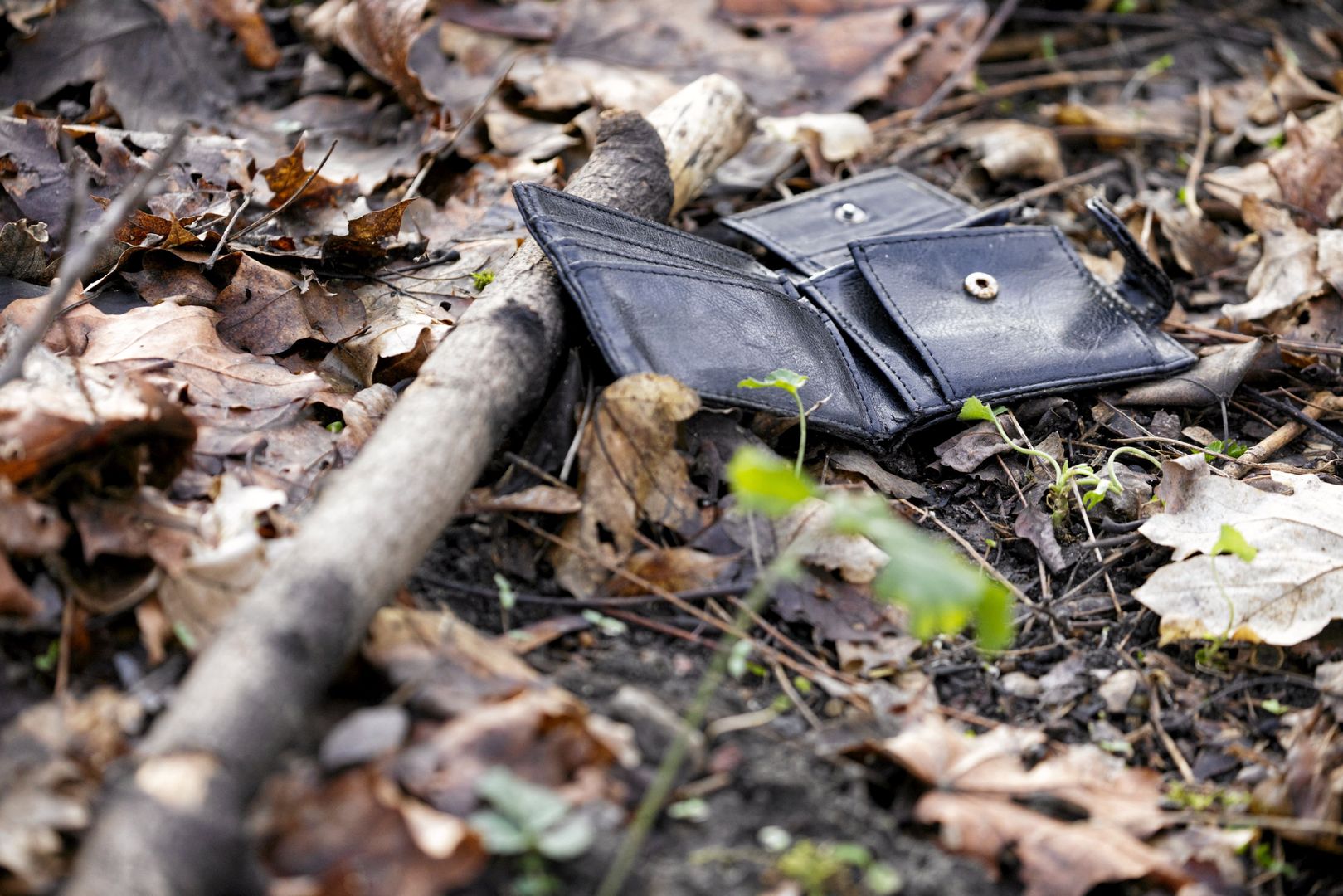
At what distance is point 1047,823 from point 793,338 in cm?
127

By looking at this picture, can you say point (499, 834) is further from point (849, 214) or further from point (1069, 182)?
point (1069, 182)

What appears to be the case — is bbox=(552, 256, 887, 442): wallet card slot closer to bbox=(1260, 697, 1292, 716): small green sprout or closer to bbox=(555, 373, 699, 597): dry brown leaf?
bbox=(555, 373, 699, 597): dry brown leaf

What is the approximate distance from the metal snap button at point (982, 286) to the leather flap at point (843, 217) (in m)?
0.38

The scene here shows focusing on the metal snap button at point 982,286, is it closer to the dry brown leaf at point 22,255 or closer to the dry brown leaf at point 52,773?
the dry brown leaf at point 52,773

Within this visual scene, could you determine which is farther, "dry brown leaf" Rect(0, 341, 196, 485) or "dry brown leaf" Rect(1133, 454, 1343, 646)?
"dry brown leaf" Rect(1133, 454, 1343, 646)

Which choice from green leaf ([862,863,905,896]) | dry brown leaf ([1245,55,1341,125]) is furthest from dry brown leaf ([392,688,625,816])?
dry brown leaf ([1245,55,1341,125])

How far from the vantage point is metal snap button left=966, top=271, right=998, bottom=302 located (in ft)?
9.62

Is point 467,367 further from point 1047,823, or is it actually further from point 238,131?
point 238,131

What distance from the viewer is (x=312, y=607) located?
5.35ft

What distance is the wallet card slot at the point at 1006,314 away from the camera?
2779mm

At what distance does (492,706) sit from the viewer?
5.51 ft

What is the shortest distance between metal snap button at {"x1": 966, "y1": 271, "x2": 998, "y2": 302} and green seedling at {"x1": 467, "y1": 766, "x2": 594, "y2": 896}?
6.34 ft

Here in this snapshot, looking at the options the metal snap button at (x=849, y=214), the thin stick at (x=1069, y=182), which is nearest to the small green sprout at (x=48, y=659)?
the metal snap button at (x=849, y=214)

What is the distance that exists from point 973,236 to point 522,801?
2.17m
